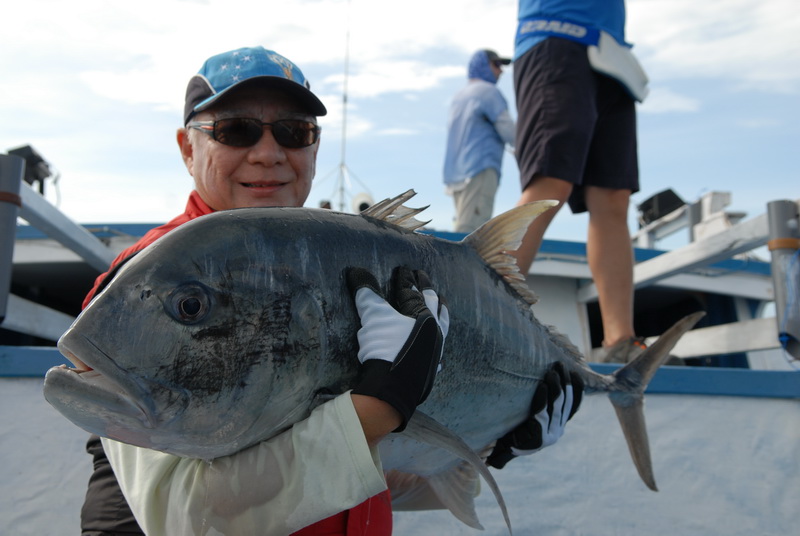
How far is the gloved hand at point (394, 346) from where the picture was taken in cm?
131

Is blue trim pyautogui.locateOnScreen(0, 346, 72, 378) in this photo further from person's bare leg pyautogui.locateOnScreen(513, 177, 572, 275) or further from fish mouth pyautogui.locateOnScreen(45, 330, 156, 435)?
person's bare leg pyautogui.locateOnScreen(513, 177, 572, 275)

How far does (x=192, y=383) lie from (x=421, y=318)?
49cm

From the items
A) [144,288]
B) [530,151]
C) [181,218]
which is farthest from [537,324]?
[530,151]

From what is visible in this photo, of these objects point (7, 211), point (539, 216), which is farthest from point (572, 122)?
point (7, 211)

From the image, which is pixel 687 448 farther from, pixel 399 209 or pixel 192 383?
pixel 192 383

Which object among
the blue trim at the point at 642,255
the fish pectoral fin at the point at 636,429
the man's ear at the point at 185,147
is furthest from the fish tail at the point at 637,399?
the blue trim at the point at 642,255

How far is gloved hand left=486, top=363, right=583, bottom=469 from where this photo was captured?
6.61 feet

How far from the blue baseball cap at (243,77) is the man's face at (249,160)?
0.12 ft

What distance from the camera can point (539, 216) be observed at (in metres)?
3.34

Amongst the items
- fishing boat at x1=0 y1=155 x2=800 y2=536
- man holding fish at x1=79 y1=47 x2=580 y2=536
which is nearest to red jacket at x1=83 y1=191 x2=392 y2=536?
man holding fish at x1=79 y1=47 x2=580 y2=536

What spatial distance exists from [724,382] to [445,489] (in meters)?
1.61

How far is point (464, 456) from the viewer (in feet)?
4.66

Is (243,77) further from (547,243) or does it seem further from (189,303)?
(547,243)

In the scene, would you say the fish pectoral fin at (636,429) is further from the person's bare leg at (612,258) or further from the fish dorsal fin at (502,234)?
the person's bare leg at (612,258)
